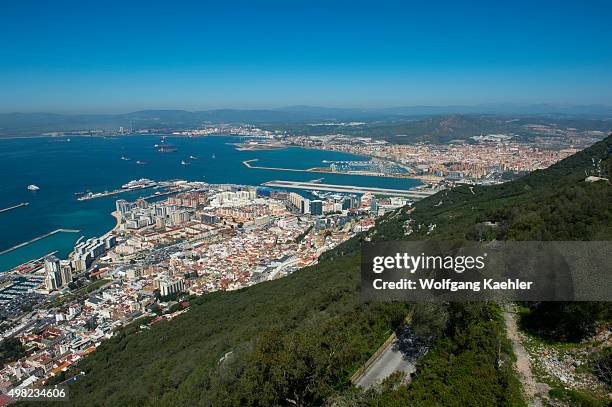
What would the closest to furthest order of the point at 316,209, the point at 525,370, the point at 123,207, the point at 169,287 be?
the point at 525,370 < the point at 169,287 < the point at 316,209 < the point at 123,207

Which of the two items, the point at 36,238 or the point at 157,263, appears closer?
the point at 157,263

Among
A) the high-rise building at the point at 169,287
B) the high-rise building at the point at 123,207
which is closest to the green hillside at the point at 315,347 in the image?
the high-rise building at the point at 169,287

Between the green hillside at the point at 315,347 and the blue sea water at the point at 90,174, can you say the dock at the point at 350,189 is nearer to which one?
the blue sea water at the point at 90,174

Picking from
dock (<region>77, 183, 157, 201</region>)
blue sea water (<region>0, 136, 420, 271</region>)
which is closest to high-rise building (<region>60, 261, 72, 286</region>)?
blue sea water (<region>0, 136, 420, 271</region>)

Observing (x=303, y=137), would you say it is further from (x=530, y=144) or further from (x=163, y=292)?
(x=163, y=292)

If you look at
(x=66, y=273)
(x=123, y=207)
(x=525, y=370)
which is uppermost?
(x=525, y=370)

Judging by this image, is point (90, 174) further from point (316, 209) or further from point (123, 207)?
point (316, 209)

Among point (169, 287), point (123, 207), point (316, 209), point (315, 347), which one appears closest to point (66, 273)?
point (169, 287)

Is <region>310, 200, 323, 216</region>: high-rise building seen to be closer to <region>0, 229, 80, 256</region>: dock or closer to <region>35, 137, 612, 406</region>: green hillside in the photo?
<region>0, 229, 80, 256</region>: dock
